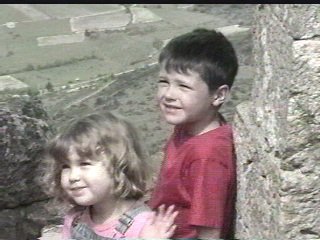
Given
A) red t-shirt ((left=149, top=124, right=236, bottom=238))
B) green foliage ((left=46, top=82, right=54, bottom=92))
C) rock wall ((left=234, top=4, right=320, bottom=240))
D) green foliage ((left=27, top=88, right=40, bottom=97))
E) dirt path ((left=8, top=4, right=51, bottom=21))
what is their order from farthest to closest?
1. green foliage ((left=27, top=88, right=40, bottom=97))
2. green foliage ((left=46, top=82, right=54, bottom=92))
3. dirt path ((left=8, top=4, right=51, bottom=21))
4. red t-shirt ((left=149, top=124, right=236, bottom=238))
5. rock wall ((left=234, top=4, right=320, bottom=240))

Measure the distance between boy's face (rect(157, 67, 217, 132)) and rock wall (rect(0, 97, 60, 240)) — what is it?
54.7 inches

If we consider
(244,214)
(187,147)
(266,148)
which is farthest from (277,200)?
(187,147)

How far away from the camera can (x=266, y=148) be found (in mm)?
2400

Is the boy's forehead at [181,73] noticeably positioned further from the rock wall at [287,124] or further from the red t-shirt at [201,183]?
the rock wall at [287,124]

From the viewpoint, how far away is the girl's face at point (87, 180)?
288 cm

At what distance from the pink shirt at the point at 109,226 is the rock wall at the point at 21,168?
1.19m

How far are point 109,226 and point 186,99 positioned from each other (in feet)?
1.64

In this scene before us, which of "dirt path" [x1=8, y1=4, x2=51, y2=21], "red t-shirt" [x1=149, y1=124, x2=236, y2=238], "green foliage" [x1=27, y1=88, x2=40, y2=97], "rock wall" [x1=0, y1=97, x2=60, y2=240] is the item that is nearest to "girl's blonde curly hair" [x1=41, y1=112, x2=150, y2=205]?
"red t-shirt" [x1=149, y1=124, x2=236, y2=238]

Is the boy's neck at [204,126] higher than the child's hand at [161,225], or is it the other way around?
the boy's neck at [204,126]

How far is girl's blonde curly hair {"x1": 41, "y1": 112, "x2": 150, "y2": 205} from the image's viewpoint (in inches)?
114

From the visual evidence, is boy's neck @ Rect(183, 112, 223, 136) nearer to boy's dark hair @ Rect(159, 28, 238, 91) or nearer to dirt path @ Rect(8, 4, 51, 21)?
boy's dark hair @ Rect(159, 28, 238, 91)

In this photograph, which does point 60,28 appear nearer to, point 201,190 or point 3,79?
point 3,79

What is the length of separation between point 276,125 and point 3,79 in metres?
1.82

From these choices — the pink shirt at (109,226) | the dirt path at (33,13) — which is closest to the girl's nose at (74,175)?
the pink shirt at (109,226)
